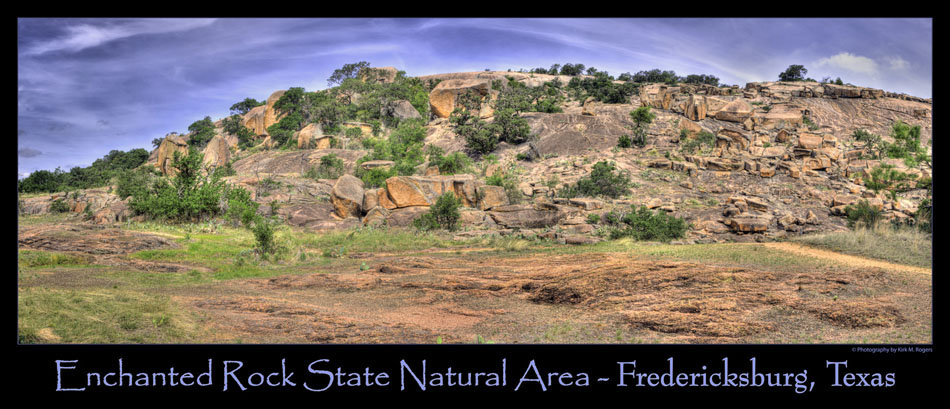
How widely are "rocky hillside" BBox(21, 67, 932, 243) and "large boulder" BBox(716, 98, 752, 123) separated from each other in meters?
0.08

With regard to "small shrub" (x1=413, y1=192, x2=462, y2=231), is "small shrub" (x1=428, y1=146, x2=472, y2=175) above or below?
above

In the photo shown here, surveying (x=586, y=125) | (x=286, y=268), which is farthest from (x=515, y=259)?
(x=586, y=125)

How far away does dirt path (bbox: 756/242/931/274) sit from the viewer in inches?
372

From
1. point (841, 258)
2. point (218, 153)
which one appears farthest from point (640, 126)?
point (218, 153)

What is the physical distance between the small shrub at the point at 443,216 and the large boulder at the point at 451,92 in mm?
22077

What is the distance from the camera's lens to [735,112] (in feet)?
104

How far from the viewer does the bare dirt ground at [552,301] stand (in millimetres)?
5227

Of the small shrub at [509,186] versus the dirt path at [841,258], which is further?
the small shrub at [509,186]

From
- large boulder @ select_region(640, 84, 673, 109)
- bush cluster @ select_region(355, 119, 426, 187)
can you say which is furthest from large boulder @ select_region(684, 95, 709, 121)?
bush cluster @ select_region(355, 119, 426, 187)

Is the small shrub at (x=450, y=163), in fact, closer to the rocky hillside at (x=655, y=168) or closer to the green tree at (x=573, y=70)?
the rocky hillside at (x=655, y=168)

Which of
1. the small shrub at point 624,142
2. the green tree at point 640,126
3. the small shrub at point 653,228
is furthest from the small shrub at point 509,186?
the green tree at point 640,126

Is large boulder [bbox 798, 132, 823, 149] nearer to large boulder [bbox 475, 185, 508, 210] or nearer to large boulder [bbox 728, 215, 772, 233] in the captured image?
large boulder [bbox 728, 215, 772, 233]

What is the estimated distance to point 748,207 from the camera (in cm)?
1759
